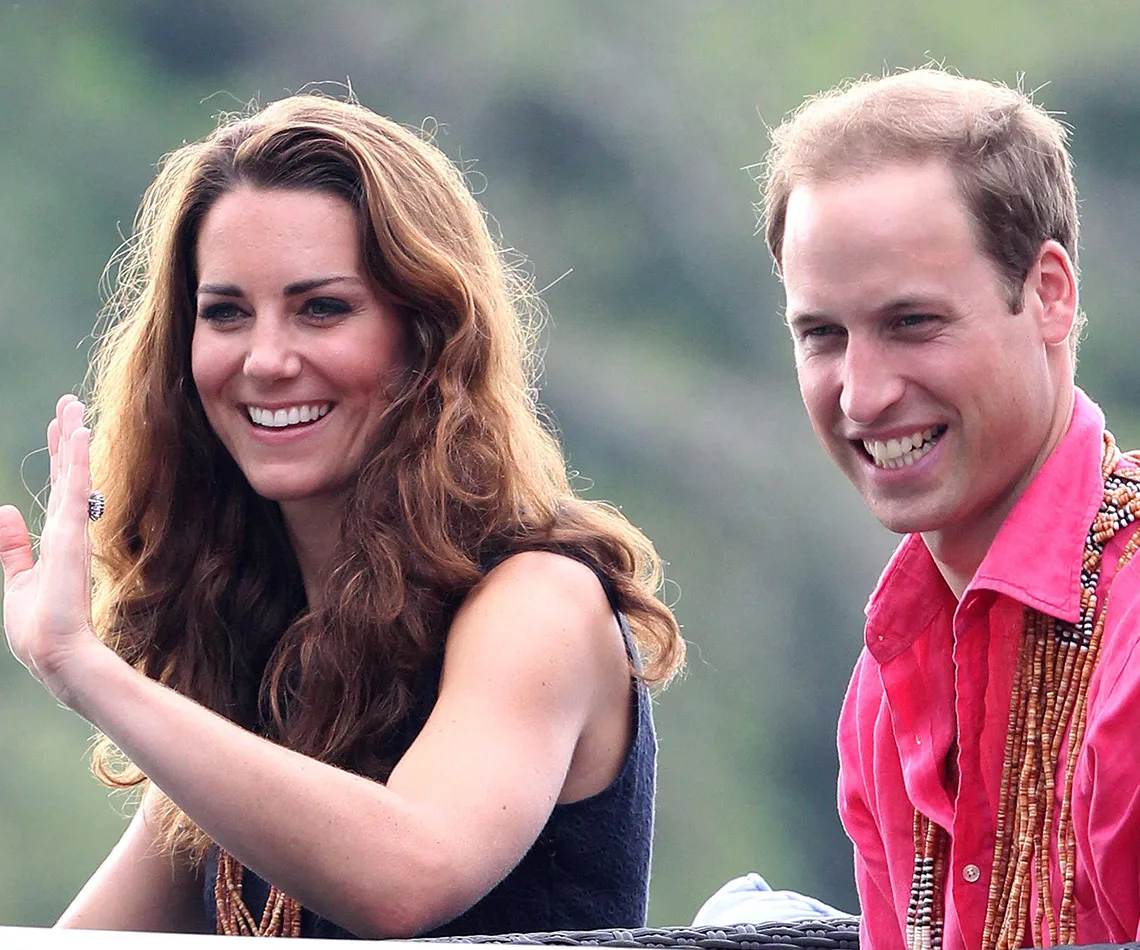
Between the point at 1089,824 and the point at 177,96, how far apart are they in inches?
352

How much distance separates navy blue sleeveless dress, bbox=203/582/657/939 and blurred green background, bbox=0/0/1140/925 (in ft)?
17.6

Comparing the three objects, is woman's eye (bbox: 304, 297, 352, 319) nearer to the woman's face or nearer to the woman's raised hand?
the woman's face

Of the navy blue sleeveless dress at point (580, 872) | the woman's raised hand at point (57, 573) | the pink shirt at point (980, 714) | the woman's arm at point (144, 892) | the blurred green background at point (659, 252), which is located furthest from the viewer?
the blurred green background at point (659, 252)

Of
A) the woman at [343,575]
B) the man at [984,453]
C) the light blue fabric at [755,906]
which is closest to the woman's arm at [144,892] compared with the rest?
the woman at [343,575]

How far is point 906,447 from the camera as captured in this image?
1.83 m

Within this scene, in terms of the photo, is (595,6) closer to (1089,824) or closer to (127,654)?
(127,654)

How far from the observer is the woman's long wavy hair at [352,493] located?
2471 mm

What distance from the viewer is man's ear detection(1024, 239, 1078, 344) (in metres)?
1.81

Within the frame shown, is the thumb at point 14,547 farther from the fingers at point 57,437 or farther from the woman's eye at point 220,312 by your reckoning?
the woman's eye at point 220,312

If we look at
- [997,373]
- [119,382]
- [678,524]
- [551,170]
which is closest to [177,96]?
[551,170]

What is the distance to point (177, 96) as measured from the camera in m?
9.95

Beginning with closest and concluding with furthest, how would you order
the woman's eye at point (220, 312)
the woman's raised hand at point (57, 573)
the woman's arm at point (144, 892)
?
the woman's raised hand at point (57, 573) → the woman's eye at point (220, 312) → the woman's arm at point (144, 892)

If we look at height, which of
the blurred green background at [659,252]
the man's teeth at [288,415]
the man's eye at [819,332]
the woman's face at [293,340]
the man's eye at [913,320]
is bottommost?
the man's eye at [913,320]

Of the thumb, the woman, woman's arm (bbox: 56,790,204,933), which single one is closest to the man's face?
the woman
